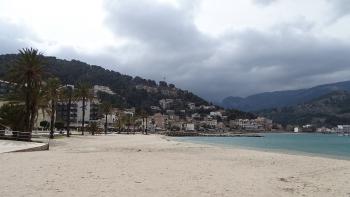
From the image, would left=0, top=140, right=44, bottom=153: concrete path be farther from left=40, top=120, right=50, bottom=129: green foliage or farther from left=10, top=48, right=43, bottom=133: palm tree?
Answer: left=40, top=120, right=50, bottom=129: green foliage

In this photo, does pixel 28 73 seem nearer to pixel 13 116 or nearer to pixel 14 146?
pixel 13 116

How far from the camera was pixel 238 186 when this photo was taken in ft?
49.2

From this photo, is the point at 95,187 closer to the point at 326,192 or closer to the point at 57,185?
the point at 57,185

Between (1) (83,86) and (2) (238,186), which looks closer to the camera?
(2) (238,186)

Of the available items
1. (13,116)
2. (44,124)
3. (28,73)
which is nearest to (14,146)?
(28,73)

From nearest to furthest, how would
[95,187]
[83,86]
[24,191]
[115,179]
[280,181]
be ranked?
1. [24,191]
2. [95,187]
3. [115,179]
4. [280,181]
5. [83,86]

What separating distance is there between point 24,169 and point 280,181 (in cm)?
1002

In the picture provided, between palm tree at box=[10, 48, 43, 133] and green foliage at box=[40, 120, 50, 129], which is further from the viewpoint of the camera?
green foliage at box=[40, 120, 50, 129]

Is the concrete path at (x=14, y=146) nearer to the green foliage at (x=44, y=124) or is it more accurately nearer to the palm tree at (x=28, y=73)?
the palm tree at (x=28, y=73)

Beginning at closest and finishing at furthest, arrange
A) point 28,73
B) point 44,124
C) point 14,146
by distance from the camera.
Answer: point 14,146 < point 28,73 < point 44,124

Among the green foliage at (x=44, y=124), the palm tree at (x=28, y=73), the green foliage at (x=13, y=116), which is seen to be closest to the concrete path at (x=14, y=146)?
the palm tree at (x=28, y=73)

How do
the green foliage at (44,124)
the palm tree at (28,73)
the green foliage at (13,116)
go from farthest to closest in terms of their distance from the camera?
1. the green foliage at (44,124)
2. the green foliage at (13,116)
3. the palm tree at (28,73)

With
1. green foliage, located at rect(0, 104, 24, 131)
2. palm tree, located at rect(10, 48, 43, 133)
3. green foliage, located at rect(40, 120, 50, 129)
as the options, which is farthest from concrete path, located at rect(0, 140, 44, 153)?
green foliage, located at rect(40, 120, 50, 129)

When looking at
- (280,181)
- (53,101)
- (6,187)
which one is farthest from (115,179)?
(53,101)
